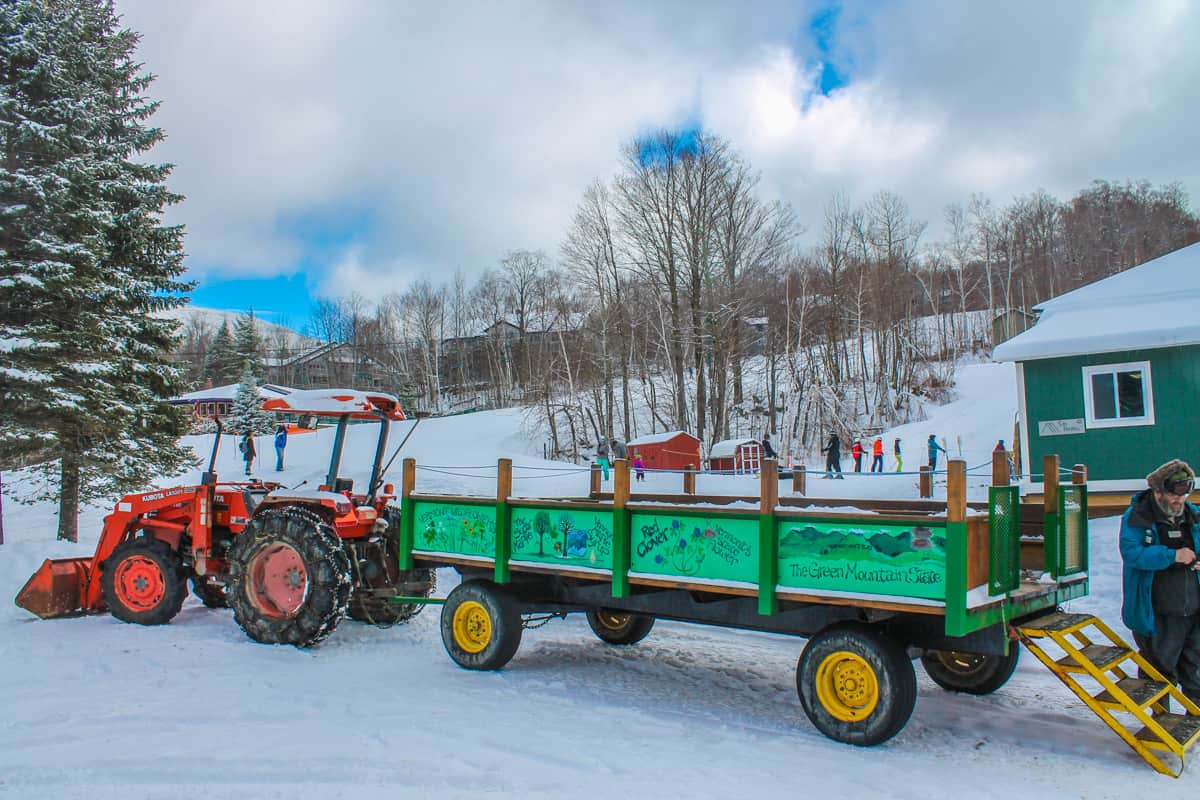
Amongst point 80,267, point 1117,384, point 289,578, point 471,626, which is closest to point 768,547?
point 471,626

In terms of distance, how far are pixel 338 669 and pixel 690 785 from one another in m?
3.70

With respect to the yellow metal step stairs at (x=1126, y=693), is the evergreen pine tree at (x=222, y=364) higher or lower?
higher

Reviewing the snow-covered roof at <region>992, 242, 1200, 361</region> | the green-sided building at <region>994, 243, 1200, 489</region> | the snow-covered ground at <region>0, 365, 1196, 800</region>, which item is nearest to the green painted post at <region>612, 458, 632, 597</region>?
the snow-covered ground at <region>0, 365, 1196, 800</region>

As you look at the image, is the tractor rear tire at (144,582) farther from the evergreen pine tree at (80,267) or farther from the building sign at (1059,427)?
the building sign at (1059,427)

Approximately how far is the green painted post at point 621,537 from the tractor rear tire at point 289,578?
2.85 meters

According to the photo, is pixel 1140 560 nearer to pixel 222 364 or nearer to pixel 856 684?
pixel 856 684

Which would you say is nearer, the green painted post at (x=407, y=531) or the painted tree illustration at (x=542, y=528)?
the painted tree illustration at (x=542, y=528)

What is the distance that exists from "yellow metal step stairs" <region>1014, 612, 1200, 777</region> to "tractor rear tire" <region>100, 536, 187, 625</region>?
7.88 metres

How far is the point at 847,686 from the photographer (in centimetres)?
506

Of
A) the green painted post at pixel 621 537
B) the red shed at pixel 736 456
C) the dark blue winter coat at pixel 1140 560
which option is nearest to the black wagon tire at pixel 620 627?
the green painted post at pixel 621 537

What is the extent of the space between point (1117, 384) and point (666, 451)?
1654cm

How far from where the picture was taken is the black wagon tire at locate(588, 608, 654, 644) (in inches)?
312

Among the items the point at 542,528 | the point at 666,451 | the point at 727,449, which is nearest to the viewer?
the point at 542,528

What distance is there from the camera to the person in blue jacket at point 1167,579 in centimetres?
518
